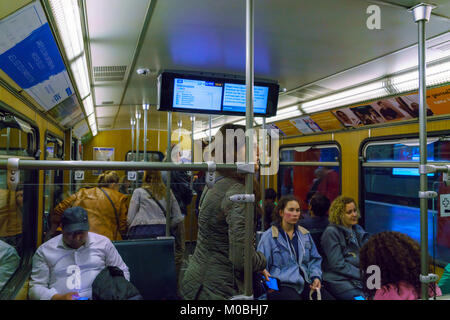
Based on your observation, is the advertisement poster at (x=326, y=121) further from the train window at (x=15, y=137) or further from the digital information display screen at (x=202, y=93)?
the train window at (x=15, y=137)

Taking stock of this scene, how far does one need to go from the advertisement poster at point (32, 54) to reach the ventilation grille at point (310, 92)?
117 inches

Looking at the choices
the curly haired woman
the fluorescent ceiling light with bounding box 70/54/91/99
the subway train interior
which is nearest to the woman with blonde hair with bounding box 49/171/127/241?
the subway train interior

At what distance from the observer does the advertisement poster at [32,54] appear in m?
1.67

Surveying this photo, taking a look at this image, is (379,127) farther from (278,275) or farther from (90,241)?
(90,241)

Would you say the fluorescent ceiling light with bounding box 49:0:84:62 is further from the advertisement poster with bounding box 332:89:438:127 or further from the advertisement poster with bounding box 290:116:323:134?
the advertisement poster with bounding box 290:116:323:134

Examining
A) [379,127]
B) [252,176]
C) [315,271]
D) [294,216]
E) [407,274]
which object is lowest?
[315,271]

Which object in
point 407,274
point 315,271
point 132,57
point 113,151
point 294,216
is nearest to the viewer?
point 407,274

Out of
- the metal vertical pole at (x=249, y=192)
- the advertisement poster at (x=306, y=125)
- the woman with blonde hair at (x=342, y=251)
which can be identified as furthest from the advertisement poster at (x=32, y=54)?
the advertisement poster at (x=306, y=125)

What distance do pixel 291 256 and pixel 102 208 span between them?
161 cm

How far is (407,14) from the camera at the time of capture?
6.89ft

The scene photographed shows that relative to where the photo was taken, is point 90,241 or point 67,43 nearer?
point 90,241

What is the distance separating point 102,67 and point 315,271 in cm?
291
